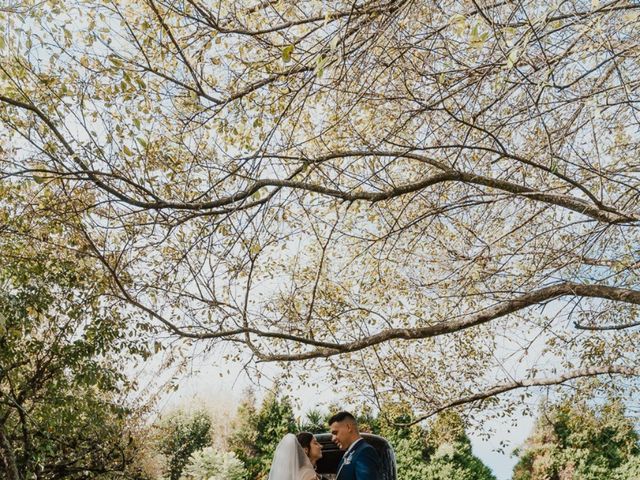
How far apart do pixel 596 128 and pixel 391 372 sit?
4.48 metres

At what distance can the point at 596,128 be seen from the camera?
746cm

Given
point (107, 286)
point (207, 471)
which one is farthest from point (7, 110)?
point (207, 471)

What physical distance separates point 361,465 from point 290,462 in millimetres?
838

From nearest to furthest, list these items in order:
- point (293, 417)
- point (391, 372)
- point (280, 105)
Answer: point (280, 105) < point (391, 372) < point (293, 417)

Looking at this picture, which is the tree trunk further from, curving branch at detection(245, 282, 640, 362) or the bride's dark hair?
the bride's dark hair

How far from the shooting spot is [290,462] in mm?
6281

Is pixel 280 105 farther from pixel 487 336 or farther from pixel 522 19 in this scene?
pixel 487 336

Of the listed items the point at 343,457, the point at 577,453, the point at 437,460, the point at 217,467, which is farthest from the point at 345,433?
the point at 577,453

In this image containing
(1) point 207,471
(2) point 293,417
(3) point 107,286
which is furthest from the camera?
(2) point 293,417

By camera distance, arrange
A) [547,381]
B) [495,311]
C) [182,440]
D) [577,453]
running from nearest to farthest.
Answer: [495,311] < [547,381] < [577,453] < [182,440]

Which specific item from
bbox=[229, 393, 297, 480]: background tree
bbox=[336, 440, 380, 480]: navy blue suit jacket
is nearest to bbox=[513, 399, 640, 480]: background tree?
bbox=[229, 393, 297, 480]: background tree

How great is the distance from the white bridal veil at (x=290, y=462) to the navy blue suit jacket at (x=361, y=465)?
53cm

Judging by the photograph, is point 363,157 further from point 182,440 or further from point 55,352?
point 182,440

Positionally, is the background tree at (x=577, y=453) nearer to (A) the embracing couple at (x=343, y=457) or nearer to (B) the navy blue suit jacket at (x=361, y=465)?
(A) the embracing couple at (x=343, y=457)
